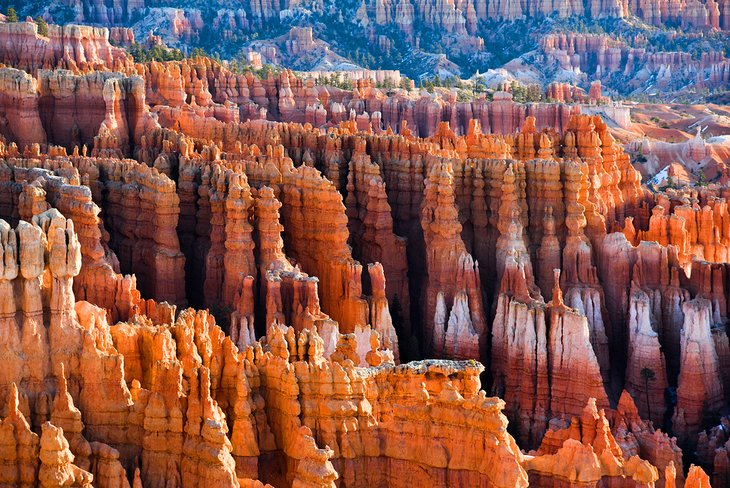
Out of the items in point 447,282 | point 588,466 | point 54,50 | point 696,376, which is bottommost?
point 696,376

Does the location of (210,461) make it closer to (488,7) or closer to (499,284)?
(499,284)

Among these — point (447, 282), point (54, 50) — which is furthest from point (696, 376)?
point (54, 50)

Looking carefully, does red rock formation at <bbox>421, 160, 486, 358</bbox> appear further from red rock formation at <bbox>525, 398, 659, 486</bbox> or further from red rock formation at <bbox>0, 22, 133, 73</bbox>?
red rock formation at <bbox>0, 22, 133, 73</bbox>

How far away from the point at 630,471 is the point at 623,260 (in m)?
13.8

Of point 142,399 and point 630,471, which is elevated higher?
point 142,399

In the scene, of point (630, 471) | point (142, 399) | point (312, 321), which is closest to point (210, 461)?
point (142, 399)

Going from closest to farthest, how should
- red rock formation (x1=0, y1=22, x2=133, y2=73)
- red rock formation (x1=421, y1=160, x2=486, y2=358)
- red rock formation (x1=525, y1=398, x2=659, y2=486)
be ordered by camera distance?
red rock formation (x1=525, y1=398, x2=659, y2=486) → red rock formation (x1=421, y1=160, x2=486, y2=358) → red rock formation (x1=0, y1=22, x2=133, y2=73)

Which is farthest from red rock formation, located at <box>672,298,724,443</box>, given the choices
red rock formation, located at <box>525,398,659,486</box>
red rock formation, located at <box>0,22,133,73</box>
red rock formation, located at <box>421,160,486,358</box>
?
red rock formation, located at <box>0,22,133,73</box>

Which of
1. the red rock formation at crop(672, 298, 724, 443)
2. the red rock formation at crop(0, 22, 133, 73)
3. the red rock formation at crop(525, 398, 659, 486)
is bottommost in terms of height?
the red rock formation at crop(672, 298, 724, 443)

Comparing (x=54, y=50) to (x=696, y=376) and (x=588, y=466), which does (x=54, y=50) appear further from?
(x=588, y=466)

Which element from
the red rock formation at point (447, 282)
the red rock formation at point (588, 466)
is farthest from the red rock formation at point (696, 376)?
the red rock formation at point (588, 466)

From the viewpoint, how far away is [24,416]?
24.2m

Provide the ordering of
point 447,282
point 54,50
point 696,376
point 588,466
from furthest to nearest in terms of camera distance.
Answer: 1. point 54,50
2. point 447,282
3. point 696,376
4. point 588,466

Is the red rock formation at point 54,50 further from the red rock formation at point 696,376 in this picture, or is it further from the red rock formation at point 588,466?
the red rock formation at point 588,466
